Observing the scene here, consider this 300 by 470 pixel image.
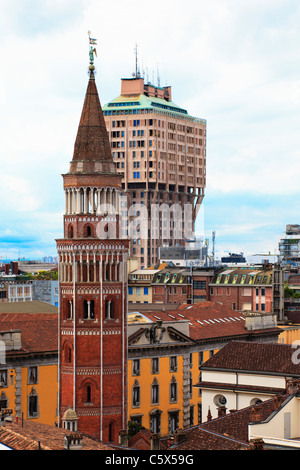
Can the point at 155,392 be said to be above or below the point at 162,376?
below

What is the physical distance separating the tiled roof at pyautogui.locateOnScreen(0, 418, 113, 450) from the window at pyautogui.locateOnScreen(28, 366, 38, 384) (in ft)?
98.3

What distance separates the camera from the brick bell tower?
88.3 meters

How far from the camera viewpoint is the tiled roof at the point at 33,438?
191ft

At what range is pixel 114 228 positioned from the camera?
294ft

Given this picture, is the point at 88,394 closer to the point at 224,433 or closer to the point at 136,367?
Answer: the point at 136,367

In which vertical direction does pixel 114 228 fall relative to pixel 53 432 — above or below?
above

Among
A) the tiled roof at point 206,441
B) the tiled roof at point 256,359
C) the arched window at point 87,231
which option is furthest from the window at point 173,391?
the tiled roof at point 206,441

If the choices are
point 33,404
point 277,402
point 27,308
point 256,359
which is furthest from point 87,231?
point 27,308

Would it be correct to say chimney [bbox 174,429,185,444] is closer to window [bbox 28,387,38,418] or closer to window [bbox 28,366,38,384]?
window [bbox 28,387,38,418]

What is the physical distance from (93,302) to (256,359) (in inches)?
589

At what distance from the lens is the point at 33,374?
9819 centimetres
